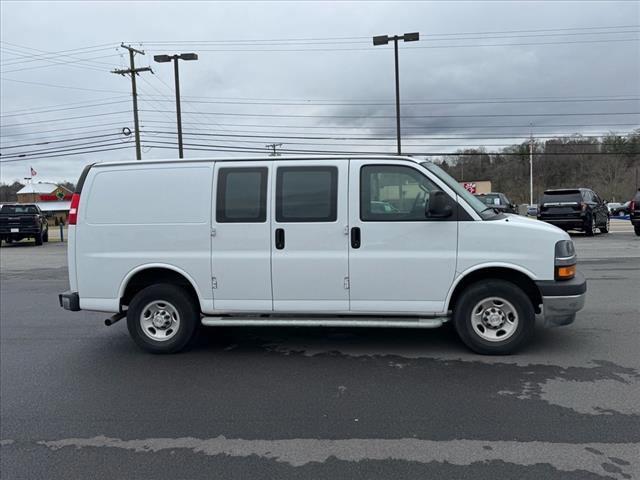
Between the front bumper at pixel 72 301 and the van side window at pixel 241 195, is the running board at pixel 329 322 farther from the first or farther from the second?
the front bumper at pixel 72 301

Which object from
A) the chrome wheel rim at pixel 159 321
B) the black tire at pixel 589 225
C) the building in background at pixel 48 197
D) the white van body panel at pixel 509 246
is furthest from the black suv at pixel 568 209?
the building in background at pixel 48 197

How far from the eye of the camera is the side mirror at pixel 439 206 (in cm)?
484

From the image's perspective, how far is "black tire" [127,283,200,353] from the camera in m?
5.36

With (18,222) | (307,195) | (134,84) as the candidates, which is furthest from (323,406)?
(134,84)

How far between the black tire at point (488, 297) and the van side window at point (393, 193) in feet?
2.99

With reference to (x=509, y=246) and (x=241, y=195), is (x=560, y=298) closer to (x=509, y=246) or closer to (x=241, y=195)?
(x=509, y=246)

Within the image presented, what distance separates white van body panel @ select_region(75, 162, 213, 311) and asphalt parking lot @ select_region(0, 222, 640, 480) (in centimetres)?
90

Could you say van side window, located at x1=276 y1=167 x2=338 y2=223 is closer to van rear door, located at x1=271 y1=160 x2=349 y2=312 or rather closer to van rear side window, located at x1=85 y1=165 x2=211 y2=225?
van rear door, located at x1=271 y1=160 x2=349 y2=312

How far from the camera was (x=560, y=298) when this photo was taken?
486 cm

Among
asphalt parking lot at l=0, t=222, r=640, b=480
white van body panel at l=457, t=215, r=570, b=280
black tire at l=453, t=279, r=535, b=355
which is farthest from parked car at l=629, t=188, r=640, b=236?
black tire at l=453, t=279, r=535, b=355

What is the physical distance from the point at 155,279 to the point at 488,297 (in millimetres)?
3526

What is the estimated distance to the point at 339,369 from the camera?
4.90 metres

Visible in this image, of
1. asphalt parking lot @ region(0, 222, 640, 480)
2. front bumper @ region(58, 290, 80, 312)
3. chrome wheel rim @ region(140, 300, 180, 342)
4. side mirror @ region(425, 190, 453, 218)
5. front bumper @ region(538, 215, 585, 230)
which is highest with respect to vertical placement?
side mirror @ region(425, 190, 453, 218)

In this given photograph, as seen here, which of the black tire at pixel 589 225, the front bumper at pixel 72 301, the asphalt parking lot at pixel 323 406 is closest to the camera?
the asphalt parking lot at pixel 323 406
